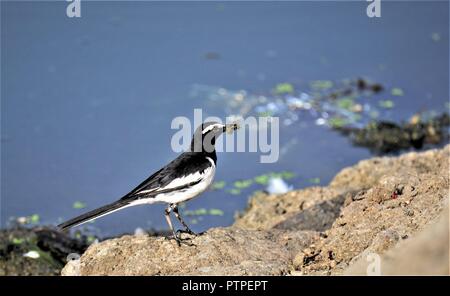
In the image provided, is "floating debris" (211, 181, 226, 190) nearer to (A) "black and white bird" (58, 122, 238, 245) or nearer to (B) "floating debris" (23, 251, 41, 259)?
(B) "floating debris" (23, 251, 41, 259)

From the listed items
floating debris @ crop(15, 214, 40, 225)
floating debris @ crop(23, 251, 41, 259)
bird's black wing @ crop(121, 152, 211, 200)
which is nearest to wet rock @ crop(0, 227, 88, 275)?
floating debris @ crop(23, 251, 41, 259)

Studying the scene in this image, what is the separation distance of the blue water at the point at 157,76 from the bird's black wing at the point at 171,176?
2727 mm

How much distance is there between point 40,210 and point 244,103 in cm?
426

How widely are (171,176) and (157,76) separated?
6.86m

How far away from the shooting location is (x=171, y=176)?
690 cm

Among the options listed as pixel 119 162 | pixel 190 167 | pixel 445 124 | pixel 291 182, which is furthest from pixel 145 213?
pixel 445 124

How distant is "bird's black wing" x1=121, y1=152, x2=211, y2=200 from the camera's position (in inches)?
267

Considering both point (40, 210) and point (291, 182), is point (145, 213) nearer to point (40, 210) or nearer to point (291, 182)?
point (40, 210)

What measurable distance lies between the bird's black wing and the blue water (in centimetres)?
273

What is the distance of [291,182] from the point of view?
10766 millimetres

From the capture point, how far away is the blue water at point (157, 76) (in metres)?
10.6

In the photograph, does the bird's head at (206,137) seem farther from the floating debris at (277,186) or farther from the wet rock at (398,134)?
the wet rock at (398,134)
